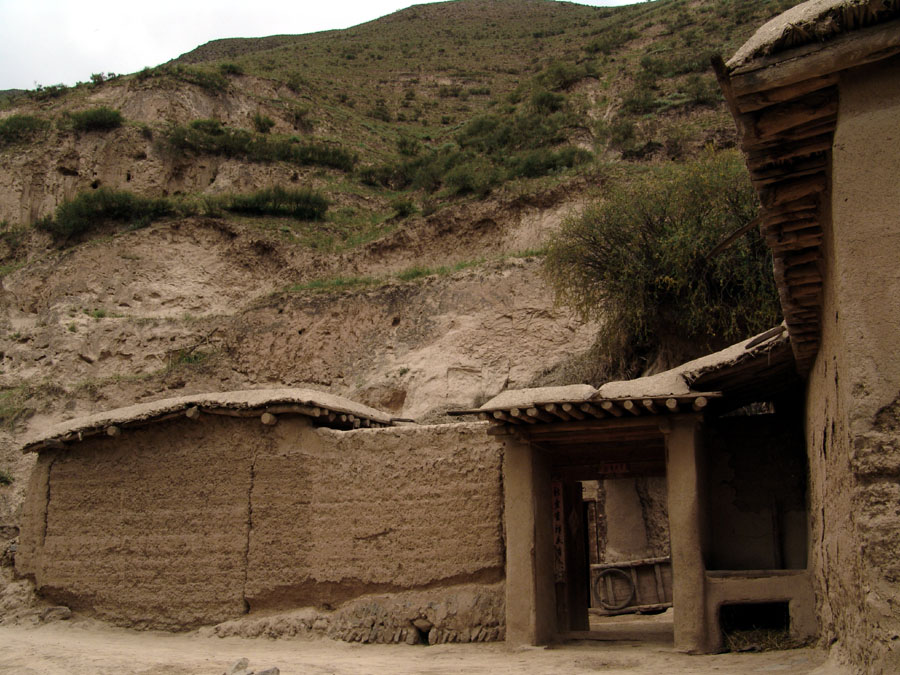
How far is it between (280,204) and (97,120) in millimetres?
8818

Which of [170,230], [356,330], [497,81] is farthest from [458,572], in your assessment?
[497,81]

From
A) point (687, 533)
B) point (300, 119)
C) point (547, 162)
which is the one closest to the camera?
point (687, 533)

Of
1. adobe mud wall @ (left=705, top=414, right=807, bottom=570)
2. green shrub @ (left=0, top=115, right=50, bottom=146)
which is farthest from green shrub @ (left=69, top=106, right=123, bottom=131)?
adobe mud wall @ (left=705, top=414, right=807, bottom=570)

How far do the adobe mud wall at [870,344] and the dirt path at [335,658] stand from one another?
1.31 m

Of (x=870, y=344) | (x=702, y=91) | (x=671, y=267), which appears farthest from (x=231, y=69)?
(x=870, y=344)

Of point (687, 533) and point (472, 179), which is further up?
point (472, 179)

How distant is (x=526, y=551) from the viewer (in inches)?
369

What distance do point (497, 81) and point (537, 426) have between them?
48256mm

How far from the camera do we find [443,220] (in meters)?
25.6

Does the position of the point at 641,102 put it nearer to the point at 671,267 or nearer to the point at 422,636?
the point at 671,267

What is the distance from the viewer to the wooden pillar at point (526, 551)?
30.2 ft

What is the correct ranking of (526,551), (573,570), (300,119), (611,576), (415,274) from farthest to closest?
1. (300,119)
2. (415,274)
3. (611,576)
4. (573,570)
5. (526,551)

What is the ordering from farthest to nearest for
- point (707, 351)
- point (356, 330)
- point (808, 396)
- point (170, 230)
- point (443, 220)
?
point (170, 230) → point (443, 220) → point (356, 330) → point (707, 351) → point (808, 396)

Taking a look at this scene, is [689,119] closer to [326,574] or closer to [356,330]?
[356,330]
